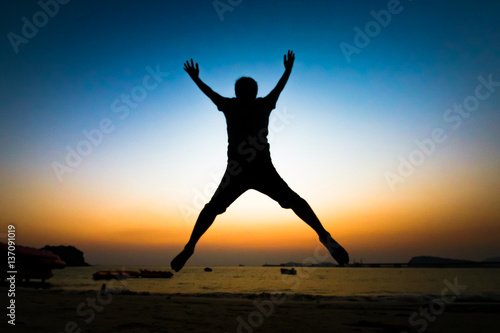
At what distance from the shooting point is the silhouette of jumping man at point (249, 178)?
276 cm

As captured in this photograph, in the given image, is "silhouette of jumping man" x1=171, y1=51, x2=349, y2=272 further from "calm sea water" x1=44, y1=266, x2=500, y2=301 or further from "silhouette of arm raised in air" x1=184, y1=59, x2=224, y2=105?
"calm sea water" x1=44, y1=266, x2=500, y2=301

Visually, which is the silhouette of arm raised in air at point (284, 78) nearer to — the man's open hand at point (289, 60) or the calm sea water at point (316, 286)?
the man's open hand at point (289, 60)

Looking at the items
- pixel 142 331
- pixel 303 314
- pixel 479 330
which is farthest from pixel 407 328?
pixel 142 331

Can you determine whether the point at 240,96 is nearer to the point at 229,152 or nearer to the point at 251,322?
the point at 229,152

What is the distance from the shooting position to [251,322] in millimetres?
10078

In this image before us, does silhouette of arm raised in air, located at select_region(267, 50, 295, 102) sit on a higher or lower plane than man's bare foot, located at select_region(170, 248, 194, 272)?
higher

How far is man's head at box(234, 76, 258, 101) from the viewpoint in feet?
9.87

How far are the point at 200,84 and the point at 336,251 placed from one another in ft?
6.92

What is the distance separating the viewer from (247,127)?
2889 millimetres

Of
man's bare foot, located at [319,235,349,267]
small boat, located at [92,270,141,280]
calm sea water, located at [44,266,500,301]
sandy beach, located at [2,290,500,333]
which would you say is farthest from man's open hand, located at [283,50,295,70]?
small boat, located at [92,270,141,280]

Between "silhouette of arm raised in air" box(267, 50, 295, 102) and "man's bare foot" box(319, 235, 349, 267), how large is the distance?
147 cm

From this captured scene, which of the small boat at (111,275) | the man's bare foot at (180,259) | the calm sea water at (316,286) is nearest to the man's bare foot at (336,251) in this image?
the man's bare foot at (180,259)

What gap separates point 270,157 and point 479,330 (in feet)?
35.2

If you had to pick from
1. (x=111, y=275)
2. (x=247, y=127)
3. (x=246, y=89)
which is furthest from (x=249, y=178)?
(x=111, y=275)
